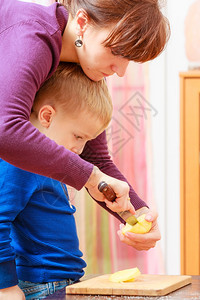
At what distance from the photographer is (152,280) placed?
3.46ft

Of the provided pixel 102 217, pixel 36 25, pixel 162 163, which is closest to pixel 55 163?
pixel 36 25

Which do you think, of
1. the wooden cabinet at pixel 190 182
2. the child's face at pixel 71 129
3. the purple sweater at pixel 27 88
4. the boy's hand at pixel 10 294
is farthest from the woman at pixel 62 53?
the wooden cabinet at pixel 190 182

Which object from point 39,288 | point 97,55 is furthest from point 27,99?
point 39,288

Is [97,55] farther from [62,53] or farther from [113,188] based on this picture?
[113,188]

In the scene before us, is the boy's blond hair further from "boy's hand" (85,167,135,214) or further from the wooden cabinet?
the wooden cabinet

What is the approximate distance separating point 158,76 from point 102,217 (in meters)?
0.93

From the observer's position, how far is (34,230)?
1.11m

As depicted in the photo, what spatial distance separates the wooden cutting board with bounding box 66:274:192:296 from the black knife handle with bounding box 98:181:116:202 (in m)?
0.17

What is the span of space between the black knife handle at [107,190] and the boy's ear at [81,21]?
317 mm

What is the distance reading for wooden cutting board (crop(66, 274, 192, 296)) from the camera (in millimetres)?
953

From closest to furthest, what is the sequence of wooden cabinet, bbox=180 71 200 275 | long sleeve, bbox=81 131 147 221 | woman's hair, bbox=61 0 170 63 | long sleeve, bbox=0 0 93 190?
long sleeve, bbox=0 0 93 190 < woman's hair, bbox=61 0 170 63 < long sleeve, bbox=81 131 147 221 < wooden cabinet, bbox=180 71 200 275

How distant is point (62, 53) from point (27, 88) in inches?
10.0

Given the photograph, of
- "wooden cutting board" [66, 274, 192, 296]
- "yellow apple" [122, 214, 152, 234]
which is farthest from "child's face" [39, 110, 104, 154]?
"wooden cutting board" [66, 274, 192, 296]

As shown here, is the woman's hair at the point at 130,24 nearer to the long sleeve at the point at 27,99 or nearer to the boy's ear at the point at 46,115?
the long sleeve at the point at 27,99
